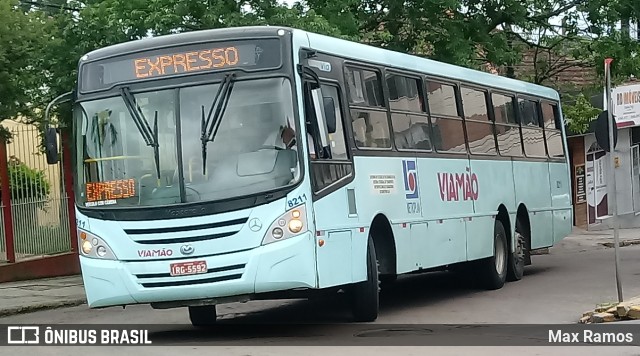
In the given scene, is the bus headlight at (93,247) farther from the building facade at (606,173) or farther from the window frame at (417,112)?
the building facade at (606,173)

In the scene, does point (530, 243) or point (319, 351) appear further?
point (530, 243)

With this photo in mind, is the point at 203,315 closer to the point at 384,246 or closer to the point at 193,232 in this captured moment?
the point at 384,246

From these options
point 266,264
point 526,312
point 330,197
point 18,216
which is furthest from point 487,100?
point 18,216

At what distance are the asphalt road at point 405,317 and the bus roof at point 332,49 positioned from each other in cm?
324

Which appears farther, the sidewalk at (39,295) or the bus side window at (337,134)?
the sidewalk at (39,295)

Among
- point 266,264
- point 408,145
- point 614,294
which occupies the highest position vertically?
point 408,145

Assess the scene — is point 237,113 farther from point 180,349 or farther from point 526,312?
point 526,312

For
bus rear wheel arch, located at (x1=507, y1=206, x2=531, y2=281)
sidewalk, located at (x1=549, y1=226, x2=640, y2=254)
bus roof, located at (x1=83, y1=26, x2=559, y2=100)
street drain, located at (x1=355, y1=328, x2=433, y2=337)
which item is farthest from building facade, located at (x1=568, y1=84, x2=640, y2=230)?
street drain, located at (x1=355, y1=328, x2=433, y2=337)

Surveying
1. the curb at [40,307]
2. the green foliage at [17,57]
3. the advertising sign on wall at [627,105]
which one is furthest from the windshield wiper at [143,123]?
the advertising sign on wall at [627,105]

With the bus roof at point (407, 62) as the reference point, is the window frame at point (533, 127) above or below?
below

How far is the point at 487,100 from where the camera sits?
57.6 ft

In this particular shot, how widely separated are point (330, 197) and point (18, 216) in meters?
12.0

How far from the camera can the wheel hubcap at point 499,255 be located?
17.4 metres

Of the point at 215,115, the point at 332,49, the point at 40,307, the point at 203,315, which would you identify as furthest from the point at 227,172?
the point at 40,307
